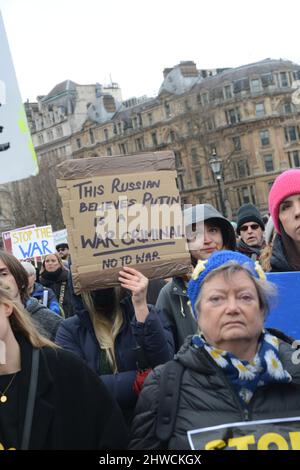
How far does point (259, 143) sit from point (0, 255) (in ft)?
203

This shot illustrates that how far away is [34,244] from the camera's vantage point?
1298 cm

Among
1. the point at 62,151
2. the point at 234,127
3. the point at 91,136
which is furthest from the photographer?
the point at 62,151

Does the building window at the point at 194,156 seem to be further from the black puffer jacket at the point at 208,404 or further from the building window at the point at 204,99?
the black puffer jacket at the point at 208,404

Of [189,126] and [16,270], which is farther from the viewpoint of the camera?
[189,126]

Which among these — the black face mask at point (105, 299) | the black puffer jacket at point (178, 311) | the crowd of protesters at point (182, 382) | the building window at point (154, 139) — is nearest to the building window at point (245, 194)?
the building window at point (154, 139)

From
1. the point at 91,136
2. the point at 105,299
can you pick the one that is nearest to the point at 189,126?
the point at 91,136

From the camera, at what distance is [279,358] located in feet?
8.18

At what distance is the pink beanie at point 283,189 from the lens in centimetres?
342

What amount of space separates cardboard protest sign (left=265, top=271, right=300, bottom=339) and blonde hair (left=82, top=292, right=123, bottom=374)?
77cm

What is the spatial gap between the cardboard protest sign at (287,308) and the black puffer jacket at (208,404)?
66 cm

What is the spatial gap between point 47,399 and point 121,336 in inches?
38.4

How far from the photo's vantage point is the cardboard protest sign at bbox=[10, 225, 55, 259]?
509 inches

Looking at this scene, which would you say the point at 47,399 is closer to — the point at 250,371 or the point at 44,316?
the point at 250,371

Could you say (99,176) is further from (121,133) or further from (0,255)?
(121,133)
